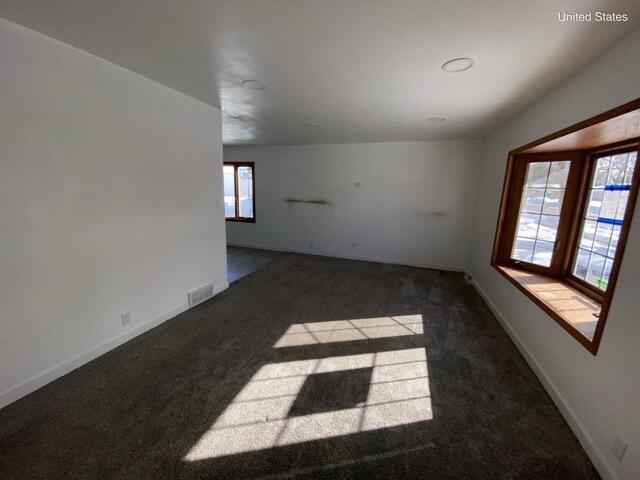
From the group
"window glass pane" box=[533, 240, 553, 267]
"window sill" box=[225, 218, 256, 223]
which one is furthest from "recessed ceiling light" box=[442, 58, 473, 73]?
"window sill" box=[225, 218, 256, 223]

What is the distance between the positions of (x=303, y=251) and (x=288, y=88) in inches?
157

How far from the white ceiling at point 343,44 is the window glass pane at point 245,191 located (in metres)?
3.55

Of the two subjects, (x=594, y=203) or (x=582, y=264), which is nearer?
(x=594, y=203)

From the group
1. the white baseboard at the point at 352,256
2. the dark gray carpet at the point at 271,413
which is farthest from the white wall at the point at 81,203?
the white baseboard at the point at 352,256

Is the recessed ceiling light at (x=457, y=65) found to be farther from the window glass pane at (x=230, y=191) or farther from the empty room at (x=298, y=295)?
the window glass pane at (x=230, y=191)

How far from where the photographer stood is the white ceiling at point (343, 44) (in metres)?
1.38

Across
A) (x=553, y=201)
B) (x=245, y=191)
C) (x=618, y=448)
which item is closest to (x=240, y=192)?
(x=245, y=191)

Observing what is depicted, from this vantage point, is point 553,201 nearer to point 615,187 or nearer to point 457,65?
point 615,187

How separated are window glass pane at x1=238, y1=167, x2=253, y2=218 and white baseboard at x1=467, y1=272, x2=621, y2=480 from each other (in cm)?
551

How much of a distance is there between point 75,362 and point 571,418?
11.7ft

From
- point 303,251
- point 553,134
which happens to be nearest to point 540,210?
point 553,134

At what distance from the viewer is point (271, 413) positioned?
5.82 feet

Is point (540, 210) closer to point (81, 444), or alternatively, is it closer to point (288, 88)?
point (288, 88)

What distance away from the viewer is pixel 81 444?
1513 mm
